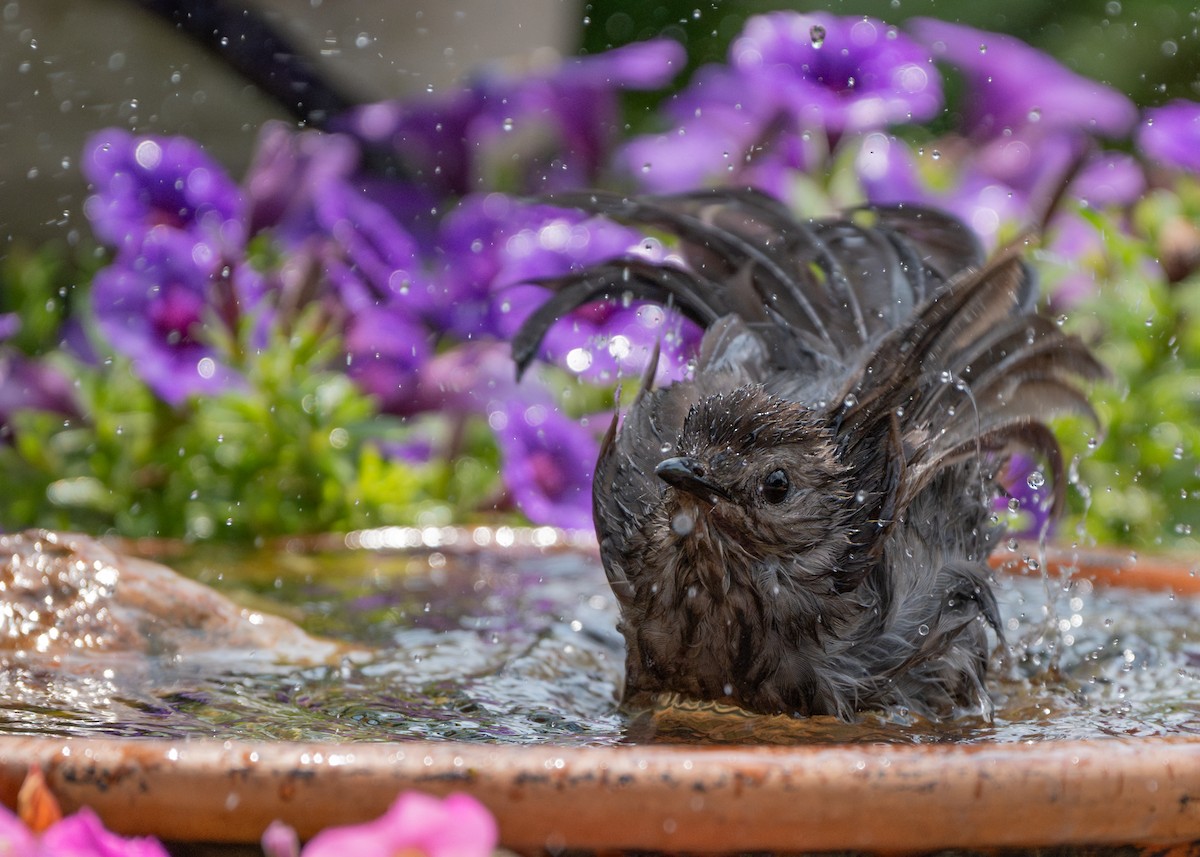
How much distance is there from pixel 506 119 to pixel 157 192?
1109 millimetres

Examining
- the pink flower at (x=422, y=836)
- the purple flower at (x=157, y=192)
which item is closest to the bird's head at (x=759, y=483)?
the pink flower at (x=422, y=836)

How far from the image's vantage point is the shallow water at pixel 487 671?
214cm

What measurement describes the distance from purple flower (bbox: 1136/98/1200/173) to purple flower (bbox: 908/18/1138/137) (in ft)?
0.95

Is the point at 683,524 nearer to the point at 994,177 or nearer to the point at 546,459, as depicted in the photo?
the point at 546,459

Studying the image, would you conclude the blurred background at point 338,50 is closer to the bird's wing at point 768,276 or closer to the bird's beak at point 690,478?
the bird's wing at point 768,276

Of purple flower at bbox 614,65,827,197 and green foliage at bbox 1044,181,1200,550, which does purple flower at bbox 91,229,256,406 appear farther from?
green foliage at bbox 1044,181,1200,550

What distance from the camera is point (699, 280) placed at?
2.82 m

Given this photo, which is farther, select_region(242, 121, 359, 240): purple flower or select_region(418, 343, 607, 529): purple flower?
select_region(242, 121, 359, 240): purple flower

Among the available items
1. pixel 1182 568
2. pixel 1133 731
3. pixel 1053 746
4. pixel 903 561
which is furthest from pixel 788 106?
pixel 1053 746

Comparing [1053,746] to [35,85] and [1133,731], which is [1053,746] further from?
[35,85]

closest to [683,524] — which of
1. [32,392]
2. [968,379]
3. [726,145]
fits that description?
[968,379]

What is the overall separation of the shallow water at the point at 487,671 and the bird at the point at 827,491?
8cm

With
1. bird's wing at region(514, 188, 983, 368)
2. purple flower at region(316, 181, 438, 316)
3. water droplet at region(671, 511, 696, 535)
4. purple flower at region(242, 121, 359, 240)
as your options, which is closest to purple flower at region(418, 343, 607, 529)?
purple flower at region(316, 181, 438, 316)

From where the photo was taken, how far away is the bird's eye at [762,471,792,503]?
7.36 feet
